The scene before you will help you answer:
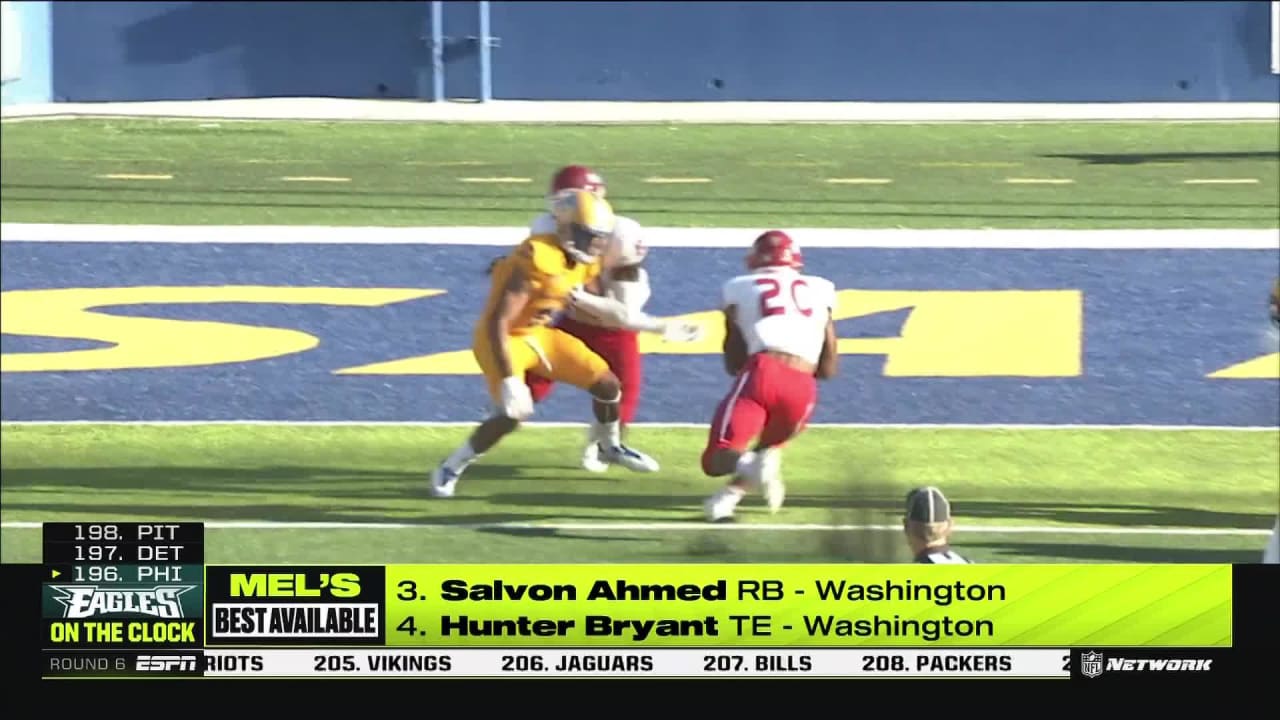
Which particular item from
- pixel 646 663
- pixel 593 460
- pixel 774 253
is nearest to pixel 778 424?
pixel 774 253

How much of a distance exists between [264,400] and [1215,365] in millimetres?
4216

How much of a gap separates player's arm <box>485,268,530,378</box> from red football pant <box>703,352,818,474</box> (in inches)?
37.7

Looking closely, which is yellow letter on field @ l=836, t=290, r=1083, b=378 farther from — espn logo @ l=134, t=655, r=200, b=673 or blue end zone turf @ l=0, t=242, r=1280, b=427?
espn logo @ l=134, t=655, r=200, b=673

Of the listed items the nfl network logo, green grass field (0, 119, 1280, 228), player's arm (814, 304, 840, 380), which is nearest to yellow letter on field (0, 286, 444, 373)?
green grass field (0, 119, 1280, 228)

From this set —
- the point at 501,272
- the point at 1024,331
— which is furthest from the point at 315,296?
the point at 1024,331

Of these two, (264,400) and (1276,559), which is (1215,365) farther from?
(264,400)

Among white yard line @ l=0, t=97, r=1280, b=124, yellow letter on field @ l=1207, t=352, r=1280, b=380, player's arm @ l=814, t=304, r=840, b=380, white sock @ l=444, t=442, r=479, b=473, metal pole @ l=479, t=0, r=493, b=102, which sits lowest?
white sock @ l=444, t=442, r=479, b=473

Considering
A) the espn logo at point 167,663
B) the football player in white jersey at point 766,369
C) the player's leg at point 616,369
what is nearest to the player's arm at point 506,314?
the player's leg at point 616,369

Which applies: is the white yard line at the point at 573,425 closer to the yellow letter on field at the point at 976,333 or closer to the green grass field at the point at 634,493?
the green grass field at the point at 634,493

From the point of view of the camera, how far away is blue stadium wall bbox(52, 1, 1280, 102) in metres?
10.4

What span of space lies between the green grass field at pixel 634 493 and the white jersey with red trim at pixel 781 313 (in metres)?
0.67

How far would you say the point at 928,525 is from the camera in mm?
6477
